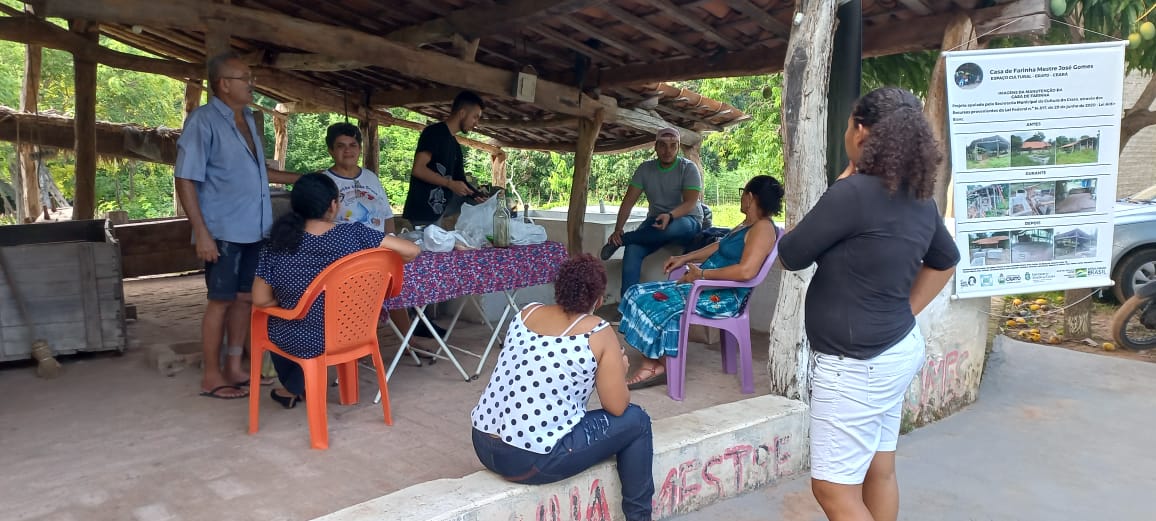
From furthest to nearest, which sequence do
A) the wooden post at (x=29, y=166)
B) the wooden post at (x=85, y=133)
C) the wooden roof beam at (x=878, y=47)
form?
the wooden post at (x=29, y=166), the wooden post at (x=85, y=133), the wooden roof beam at (x=878, y=47)

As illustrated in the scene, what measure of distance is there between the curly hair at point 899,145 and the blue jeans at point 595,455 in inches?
43.0

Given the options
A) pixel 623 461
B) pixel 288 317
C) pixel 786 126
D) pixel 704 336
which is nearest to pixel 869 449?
pixel 623 461

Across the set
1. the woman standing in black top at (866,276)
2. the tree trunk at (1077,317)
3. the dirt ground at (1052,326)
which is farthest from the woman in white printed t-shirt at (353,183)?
the tree trunk at (1077,317)

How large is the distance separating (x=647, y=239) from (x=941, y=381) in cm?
216

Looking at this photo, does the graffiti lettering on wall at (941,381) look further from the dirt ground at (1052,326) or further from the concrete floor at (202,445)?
the dirt ground at (1052,326)

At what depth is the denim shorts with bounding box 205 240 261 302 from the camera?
3547 millimetres

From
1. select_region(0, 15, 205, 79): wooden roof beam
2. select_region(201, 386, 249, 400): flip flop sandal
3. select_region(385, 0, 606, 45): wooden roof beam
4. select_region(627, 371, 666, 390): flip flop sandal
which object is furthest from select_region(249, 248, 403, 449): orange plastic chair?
select_region(0, 15, 205, 79): wooden roof beam

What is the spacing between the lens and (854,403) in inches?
77.2

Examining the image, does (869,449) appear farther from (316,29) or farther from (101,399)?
(316,29)

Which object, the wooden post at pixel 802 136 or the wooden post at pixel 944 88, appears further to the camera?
the wooden post at pixel 944 88

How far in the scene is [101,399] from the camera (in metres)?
3.67

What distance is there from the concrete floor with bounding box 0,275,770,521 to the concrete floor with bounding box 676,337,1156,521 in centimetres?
82

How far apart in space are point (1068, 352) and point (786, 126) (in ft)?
12.1

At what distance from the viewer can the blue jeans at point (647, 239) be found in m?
5.39
